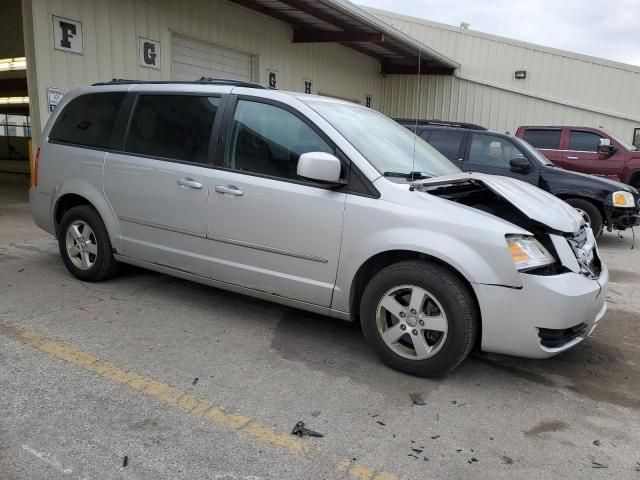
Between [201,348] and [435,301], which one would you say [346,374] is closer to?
[435,301]

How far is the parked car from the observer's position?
3.19 meters

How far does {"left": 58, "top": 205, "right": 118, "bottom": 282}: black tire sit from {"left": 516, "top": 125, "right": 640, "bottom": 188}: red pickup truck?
979cm

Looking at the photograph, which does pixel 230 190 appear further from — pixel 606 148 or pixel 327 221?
pixel 606 148

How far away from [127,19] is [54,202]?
5.57 metres

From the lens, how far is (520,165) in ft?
26.3

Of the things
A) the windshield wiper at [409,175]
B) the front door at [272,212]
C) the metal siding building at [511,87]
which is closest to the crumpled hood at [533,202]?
the windshield wiper at [409,175]

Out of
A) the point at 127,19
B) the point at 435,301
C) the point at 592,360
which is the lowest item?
the point at 592,360

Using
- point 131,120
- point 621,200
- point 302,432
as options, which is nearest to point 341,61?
point 621,200

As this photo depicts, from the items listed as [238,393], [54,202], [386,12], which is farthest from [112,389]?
[386,12]

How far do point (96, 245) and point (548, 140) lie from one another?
32.9 ft

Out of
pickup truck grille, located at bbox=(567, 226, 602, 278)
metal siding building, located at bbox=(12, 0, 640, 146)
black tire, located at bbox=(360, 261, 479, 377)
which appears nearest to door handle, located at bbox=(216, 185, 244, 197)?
black tire, located at bbox=(360, 261, 479, 377)

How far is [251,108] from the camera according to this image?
4.08m

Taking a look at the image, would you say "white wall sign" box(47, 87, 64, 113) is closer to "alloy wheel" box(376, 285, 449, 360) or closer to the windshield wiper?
the windshield wiper

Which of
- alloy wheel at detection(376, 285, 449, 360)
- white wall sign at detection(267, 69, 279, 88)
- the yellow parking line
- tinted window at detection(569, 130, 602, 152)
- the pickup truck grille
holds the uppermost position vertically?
white wall sign at detection(267, 69, 279, 88)
